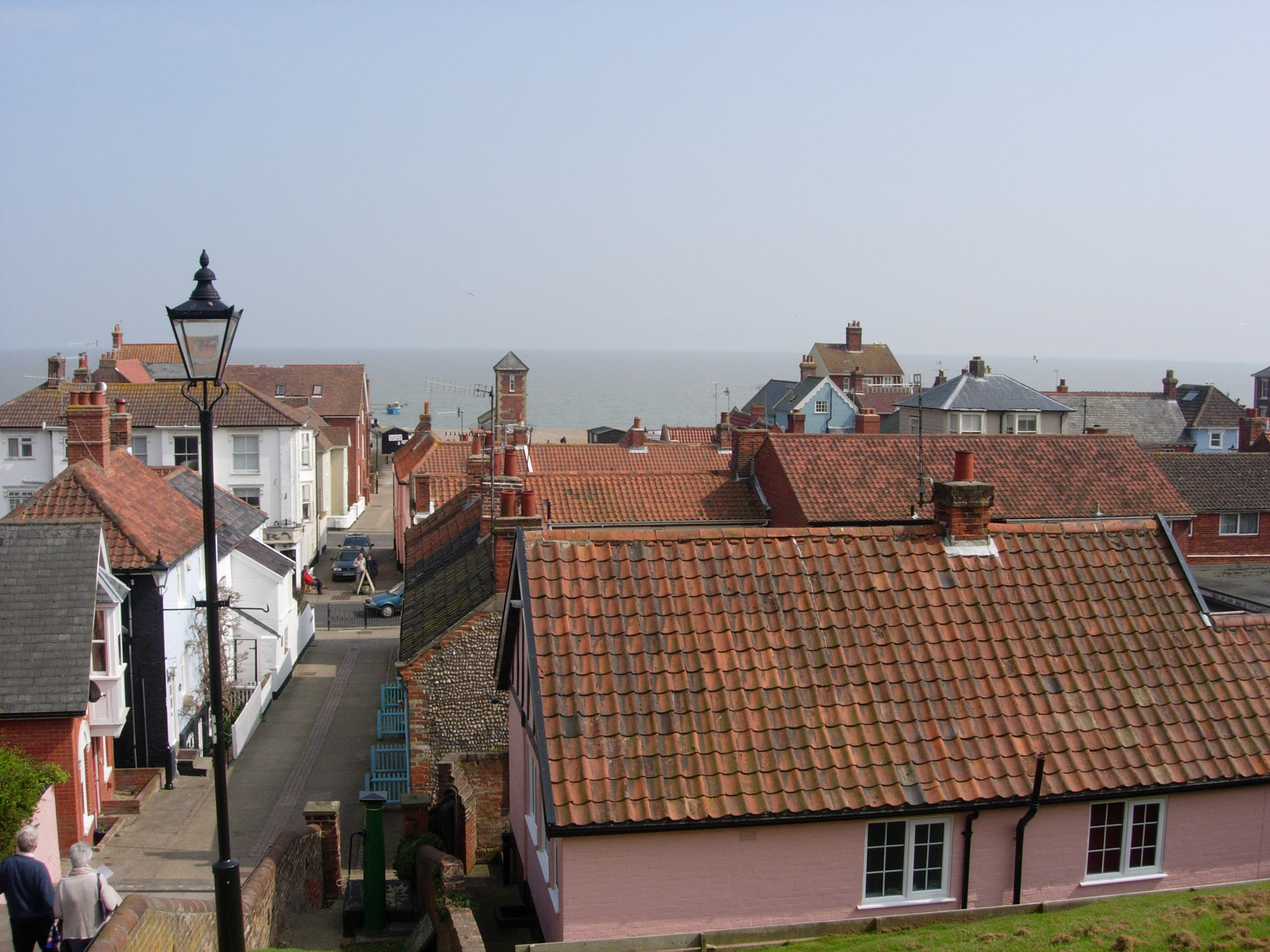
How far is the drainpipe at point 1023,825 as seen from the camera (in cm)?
1184

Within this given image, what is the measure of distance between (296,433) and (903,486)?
97.8ft

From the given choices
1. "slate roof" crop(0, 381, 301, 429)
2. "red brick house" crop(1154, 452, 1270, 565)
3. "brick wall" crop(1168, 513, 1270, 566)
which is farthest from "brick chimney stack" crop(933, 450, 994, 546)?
"slate roof" crop(0, 381, 301, 429)

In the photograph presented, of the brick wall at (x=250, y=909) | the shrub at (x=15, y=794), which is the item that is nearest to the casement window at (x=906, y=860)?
the brick wall at (x=250, y=909)

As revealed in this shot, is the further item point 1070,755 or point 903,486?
point 903,486

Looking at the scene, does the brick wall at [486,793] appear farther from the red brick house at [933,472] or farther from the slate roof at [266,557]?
the slate roof at [266,557]

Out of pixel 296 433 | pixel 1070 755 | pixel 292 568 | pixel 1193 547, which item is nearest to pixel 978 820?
pixel 1070 755

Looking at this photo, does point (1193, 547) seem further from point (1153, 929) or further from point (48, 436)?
point (48, 436)

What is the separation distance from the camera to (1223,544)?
43281 mm

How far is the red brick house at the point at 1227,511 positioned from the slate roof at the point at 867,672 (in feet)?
103

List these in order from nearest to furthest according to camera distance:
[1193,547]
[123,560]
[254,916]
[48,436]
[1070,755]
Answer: [1070,755] < [254,916] < [123,560] < [1193,547] < [48,436]

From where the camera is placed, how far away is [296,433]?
51281 mm

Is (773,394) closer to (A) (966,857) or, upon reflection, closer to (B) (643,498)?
(B) (643,498)

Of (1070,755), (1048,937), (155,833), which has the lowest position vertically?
(155,833)

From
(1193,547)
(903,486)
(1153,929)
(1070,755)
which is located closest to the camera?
(1153,929)
